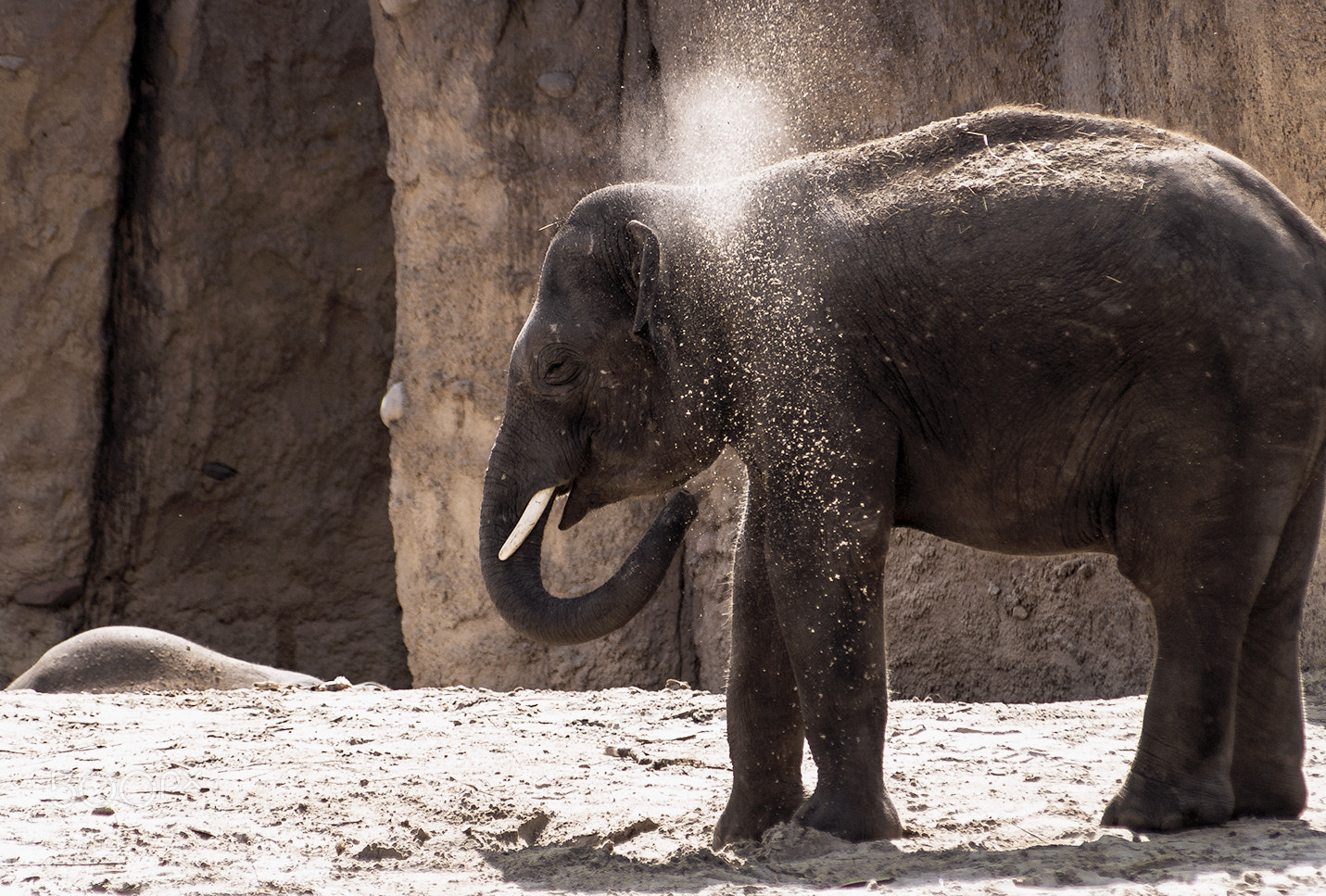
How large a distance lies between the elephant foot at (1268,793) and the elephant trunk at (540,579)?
1.51 m

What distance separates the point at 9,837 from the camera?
355cm

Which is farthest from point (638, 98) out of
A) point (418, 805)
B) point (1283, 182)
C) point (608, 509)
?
point (418, 805)

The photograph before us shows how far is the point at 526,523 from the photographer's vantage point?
394cm

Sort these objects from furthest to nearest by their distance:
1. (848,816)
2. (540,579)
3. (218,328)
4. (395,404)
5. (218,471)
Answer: (218,471)
(218,328)
(395,404)
(540,579)
(848,816)

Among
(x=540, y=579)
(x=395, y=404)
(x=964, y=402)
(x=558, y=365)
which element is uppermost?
(x=395, y=404)

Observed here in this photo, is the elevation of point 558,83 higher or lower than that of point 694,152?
higher

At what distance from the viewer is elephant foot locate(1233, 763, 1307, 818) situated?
3484 millimetres

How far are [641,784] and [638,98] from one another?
452 cm

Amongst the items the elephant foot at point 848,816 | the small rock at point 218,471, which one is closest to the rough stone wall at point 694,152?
the elephant foot at point 848,816

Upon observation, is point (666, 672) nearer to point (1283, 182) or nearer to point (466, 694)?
point (466, 694)

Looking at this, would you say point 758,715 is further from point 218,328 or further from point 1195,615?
point 218,328

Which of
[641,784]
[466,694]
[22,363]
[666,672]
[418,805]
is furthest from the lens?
[22,363]

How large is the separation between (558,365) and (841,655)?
115 cm

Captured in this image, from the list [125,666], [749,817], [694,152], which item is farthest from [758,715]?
[694,152]
